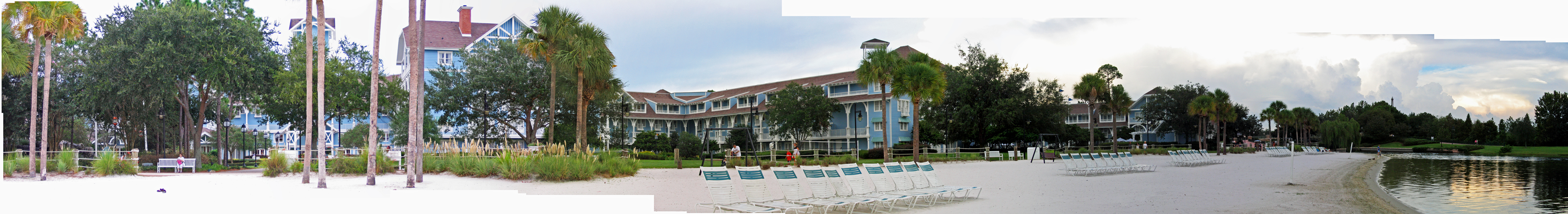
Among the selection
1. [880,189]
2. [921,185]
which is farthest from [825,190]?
[921,185]

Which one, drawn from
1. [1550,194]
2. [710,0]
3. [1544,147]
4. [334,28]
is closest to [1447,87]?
[1550,194]

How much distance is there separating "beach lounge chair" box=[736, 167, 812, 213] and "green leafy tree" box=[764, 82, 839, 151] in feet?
114

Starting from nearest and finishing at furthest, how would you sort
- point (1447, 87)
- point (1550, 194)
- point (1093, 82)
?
point (1550, 194), point (1447, 87), point (1093, 82)

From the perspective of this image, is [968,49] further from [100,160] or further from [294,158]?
[100,160]

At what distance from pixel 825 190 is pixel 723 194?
4.10 ft

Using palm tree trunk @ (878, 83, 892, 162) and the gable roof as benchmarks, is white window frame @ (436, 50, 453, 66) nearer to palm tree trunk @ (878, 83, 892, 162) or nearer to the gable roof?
the gable roof

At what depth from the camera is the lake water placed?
36.1 ft

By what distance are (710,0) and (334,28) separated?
5122 centimetres

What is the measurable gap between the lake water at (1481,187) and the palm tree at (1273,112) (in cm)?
3863

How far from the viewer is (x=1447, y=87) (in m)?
21.2

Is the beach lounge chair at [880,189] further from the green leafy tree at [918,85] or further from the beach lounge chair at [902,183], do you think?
the green leafy tree at [918,85]

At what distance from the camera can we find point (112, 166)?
18.2 m

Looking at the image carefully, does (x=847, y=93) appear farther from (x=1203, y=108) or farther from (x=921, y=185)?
(x=921, y=185)

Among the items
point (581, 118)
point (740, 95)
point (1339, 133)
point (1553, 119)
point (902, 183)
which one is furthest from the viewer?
point (1339, 133)
